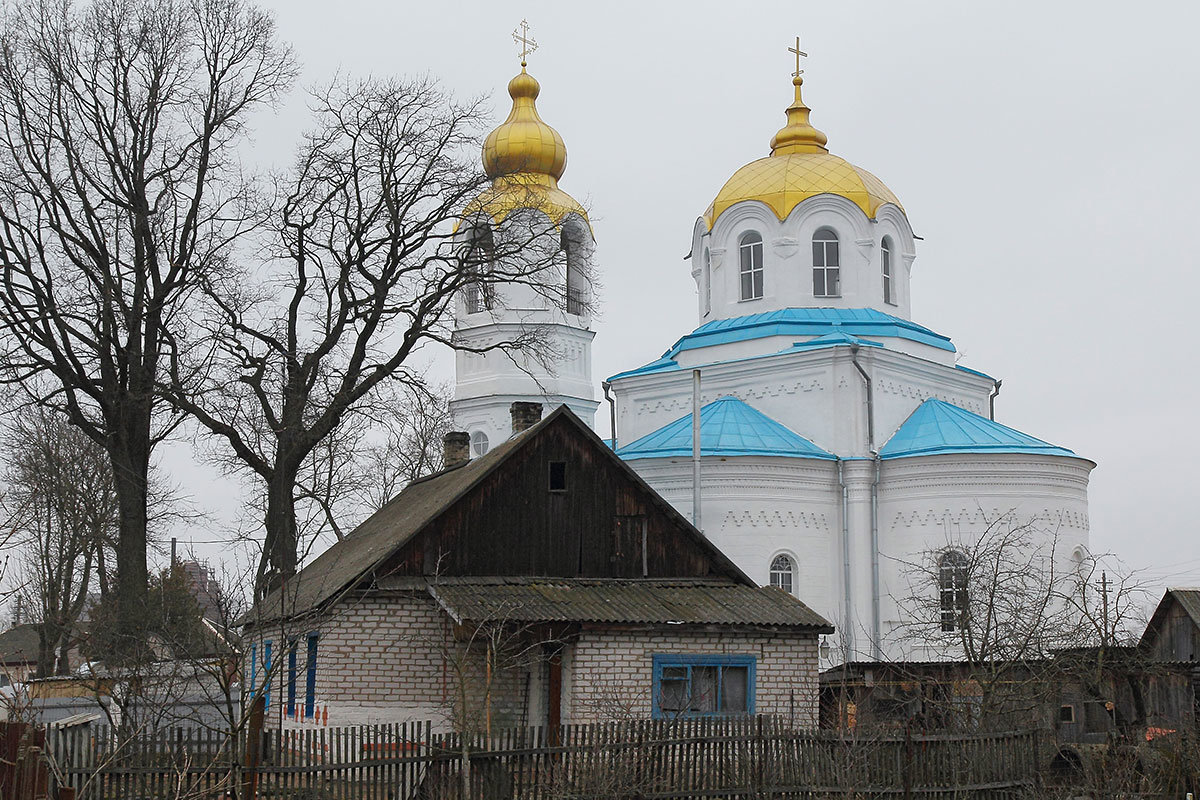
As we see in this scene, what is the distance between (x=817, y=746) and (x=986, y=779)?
4.92 ft

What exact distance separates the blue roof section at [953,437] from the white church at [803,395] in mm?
55

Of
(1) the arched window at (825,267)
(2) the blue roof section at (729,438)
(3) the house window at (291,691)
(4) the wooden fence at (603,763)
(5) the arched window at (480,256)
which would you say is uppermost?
(1) the arched window at (825,267)

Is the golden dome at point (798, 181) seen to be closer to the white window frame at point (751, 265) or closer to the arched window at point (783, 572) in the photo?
the white window frame at point (751, 265)

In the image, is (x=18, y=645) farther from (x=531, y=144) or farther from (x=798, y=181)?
(x=798, y=181)

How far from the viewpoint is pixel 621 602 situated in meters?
15.0

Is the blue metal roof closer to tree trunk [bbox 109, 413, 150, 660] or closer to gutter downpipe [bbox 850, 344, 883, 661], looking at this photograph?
gutter downpipe [bbox 850, 344, 883, 661]

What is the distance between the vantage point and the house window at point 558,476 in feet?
52.0

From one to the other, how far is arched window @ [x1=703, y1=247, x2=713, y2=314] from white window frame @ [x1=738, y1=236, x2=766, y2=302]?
84cm

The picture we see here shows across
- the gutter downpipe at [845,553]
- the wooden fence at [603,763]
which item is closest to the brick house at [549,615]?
the wooden fence at [603,763]

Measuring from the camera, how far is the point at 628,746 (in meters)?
11.3

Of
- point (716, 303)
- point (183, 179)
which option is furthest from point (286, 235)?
point (716, 303)

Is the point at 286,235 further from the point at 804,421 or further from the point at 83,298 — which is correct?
the point at 804,421

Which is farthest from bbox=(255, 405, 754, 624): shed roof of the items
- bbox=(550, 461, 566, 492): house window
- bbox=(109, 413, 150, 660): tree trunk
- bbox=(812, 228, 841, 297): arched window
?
bbox=(812, 228, 841, 297): arched window

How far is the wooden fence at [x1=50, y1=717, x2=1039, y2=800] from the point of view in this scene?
35.1ft
